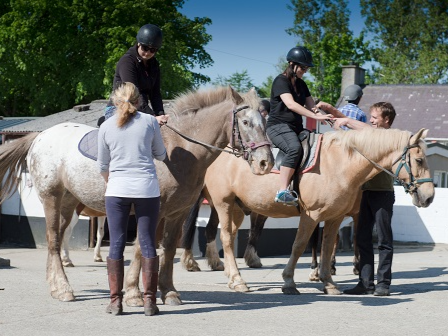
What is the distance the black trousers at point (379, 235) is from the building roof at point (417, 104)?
103 feet

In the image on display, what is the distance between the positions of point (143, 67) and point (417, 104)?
122ft

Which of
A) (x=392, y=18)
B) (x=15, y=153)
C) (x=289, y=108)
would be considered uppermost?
(x=392, y=18)

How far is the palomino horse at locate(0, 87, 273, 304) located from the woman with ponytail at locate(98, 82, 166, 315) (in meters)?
0.57

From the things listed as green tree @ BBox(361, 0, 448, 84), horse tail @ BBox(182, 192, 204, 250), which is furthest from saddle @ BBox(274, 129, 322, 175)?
green tree @ BBox(361, 0, 448, 84)

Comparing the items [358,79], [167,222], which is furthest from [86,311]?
[358,79]

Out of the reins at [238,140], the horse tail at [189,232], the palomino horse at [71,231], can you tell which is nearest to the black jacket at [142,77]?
the reins at [238,140]

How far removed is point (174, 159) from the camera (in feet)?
27.0

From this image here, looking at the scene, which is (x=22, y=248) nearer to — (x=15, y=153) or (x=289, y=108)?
(x=15, y=153)

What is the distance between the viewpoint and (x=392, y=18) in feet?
218

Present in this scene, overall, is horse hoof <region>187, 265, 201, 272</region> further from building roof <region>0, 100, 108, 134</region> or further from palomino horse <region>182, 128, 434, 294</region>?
building roof <region>0, 100, 108, 134</region>

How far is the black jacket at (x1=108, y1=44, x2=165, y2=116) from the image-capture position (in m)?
8.24

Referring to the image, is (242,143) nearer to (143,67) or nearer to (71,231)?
(143,67)

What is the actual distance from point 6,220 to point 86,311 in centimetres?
952

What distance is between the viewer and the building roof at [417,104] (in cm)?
4147
